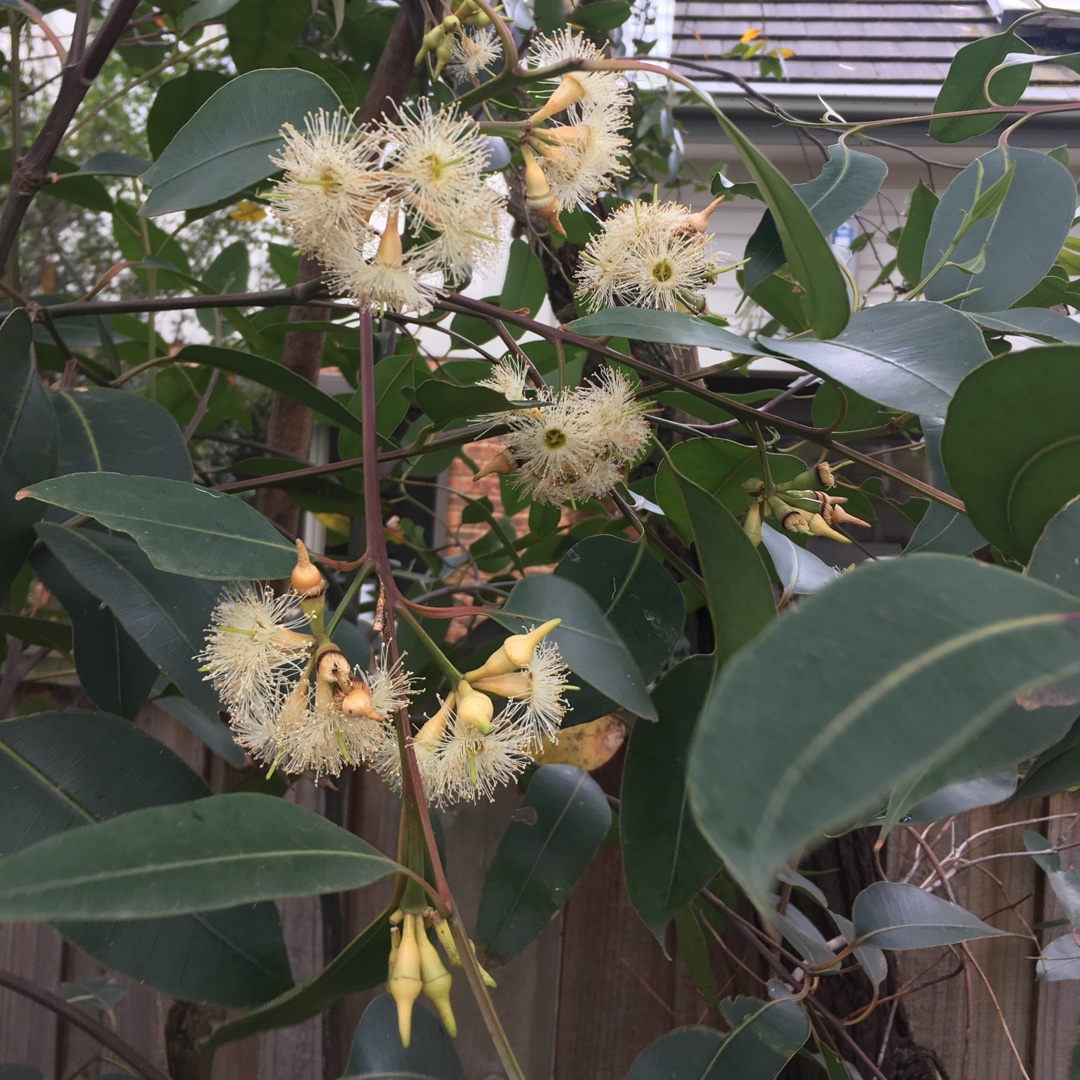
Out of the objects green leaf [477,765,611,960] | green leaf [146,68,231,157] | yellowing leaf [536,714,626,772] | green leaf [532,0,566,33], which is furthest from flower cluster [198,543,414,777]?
green leaf [532,0,566,33]

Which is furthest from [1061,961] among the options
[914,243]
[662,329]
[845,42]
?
[845,42]

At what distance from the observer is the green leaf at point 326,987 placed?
0.32 metres

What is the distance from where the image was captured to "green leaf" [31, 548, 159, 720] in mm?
524

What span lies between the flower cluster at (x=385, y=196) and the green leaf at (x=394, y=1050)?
34 centimetres

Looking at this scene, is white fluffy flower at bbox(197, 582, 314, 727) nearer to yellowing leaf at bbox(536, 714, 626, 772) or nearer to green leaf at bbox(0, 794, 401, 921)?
green leaf at bbox(0, 794, 401, 921)

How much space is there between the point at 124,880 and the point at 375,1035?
0.62 feet

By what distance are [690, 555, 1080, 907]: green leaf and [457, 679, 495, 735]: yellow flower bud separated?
0.17m

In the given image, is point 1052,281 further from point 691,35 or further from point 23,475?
point 691,35

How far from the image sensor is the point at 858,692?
184 mm

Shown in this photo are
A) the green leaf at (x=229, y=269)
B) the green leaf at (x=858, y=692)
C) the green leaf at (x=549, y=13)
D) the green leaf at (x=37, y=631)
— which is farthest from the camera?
the green leaf at (x=229, y=269)

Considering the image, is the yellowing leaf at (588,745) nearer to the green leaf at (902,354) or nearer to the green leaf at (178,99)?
the green leaf at (902,354)

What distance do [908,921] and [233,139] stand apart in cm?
67

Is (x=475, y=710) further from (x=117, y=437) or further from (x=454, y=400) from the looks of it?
(x=117, y=437)

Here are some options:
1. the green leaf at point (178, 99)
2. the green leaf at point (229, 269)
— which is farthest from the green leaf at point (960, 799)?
the green leaf at point (229, 269)
